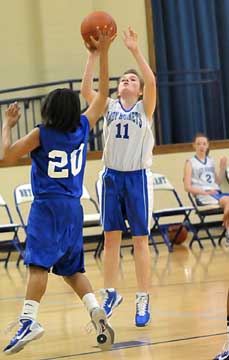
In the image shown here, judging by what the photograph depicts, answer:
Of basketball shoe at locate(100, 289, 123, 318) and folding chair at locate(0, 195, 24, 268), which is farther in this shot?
folding chair at locate(0, 195, 24, 268)

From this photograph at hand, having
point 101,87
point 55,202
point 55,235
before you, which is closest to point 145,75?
point 101,87

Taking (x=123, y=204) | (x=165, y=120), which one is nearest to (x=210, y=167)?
(x=165, y=120)

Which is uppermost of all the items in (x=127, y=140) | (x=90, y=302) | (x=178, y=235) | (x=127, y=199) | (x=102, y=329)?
(x=127, y=140)

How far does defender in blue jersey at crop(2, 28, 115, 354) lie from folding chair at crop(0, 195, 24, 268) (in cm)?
505

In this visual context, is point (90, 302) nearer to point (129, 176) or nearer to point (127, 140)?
point (129, 176)

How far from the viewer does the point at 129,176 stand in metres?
5.31

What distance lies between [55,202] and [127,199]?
3.20ft

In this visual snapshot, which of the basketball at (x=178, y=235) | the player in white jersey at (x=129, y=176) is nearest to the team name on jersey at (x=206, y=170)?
the basketball at (x=178, y=235)

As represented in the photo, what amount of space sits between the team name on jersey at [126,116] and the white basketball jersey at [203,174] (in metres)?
5.32

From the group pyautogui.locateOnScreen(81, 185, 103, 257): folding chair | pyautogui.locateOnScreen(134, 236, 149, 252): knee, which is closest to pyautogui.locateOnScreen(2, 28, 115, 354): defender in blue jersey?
pyautogui.locateOnScreen(134, 236, 149, 252): knee

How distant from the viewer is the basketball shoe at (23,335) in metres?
4.30

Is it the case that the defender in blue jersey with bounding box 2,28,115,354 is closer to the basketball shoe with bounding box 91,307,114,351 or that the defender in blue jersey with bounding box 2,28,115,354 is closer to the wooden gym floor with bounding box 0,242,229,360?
the basketball shoe with bounding box 91,307,114,351

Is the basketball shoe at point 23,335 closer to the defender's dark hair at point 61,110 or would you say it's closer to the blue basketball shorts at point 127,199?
the defender's dark hair at point 61,110

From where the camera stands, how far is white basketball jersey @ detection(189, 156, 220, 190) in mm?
10641
